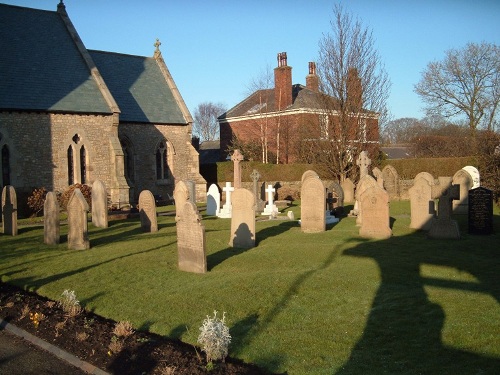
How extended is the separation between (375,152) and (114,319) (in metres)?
26.6

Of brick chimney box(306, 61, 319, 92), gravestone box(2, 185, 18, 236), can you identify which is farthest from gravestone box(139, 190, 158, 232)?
brick chimney box(306, 61, 319, 92)

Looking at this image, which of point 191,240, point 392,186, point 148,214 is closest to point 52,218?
point 148,214

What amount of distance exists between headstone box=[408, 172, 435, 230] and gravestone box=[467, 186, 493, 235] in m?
1.13

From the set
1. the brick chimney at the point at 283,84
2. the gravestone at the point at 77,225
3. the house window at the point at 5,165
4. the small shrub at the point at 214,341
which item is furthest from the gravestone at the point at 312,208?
the brick chimney at the point at 283,84

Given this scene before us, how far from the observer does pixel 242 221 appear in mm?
13227

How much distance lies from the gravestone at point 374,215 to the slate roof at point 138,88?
18813mm

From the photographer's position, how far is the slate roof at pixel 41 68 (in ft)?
81.9

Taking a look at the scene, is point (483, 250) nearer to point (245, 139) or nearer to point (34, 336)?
point (34, 336)

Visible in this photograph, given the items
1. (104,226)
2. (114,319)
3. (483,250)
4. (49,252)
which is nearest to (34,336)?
(114,319)

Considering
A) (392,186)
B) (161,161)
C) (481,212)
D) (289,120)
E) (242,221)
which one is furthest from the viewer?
(289,120)

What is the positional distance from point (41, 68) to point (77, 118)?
11.0ft

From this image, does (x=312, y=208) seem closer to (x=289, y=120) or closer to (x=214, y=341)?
(x=214, y=341)

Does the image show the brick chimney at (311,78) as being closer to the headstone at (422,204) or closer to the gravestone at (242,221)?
the headstone at (422,204)

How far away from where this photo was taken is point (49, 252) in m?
13.3
